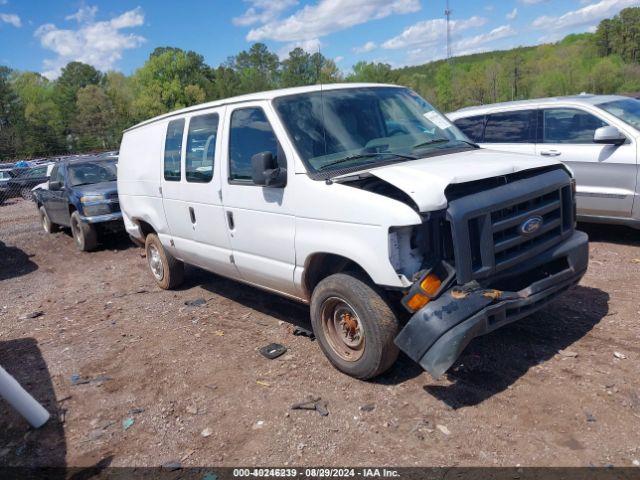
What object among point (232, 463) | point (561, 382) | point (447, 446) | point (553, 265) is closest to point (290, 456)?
point (232, 463)

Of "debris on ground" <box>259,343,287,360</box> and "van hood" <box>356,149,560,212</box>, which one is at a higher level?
"van hood" <box>356,149,560,212</box>

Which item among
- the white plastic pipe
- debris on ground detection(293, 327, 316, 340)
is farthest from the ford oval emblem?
the white plastic pipe

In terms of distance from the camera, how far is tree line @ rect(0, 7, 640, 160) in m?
57.1

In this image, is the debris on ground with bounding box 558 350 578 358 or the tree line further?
the tree line

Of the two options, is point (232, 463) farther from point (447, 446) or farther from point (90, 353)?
point (90, 353)

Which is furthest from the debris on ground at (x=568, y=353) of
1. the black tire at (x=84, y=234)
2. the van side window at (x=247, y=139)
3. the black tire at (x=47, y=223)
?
the black tire at (x=47, y=223)

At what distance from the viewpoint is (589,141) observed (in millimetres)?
6938

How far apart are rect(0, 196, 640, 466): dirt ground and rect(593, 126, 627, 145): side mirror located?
4.72 ft

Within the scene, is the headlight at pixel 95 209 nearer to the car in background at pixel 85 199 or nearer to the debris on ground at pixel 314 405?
the car in background at pixel 85 199

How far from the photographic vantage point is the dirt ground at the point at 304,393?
128 inches

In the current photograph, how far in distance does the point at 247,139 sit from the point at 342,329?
6.26ft

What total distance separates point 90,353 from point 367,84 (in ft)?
12.5

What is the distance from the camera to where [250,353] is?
484 centimetres

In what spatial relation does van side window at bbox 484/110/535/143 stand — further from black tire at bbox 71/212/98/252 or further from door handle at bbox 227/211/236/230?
black tire at bbox 71/212/98/252
